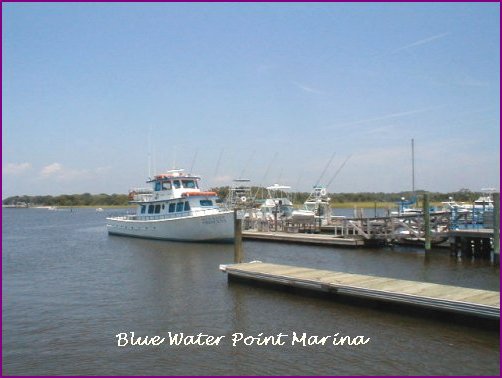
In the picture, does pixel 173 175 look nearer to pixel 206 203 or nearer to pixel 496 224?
pixel 206 203

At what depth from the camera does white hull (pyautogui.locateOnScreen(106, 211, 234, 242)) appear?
34.8 meters

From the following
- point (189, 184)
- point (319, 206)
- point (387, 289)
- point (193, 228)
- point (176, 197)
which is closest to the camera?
point (387, 289)

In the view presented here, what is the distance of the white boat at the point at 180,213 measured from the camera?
35.2m

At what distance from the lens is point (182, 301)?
635 inches

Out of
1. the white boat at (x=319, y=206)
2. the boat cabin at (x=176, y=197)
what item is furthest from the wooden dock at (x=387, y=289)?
the white boat at (x=319, y=206)

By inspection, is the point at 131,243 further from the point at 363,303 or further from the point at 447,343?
the point at 447,343

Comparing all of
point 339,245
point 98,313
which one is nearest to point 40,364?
point 98,313

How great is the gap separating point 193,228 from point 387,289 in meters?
23.8

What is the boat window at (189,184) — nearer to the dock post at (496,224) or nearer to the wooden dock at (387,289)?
the wooden dock at (387,289)

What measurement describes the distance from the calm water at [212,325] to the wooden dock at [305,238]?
Answer: 5625mm

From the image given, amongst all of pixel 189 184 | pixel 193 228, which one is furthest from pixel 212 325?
pixel 189 184

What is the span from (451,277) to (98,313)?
13184mm

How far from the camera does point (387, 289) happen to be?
13.7 meters

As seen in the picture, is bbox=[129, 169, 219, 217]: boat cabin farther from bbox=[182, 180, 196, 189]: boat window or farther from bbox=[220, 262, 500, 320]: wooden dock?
bbox=[220, 262, 500, 320]: wooden dock
